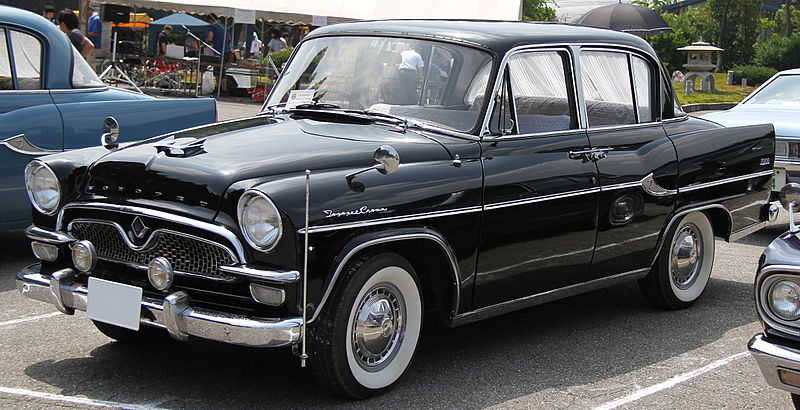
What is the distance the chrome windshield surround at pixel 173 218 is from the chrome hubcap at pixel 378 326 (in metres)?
0.64

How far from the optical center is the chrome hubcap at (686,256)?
Result: 237 inches

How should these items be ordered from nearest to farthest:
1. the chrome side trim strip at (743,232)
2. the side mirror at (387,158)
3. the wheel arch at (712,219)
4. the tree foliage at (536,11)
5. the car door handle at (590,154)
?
the side mirror at (387,158) → the car door handle at (590,154) → the wheel arch at (712,219) → the chrome side trim strip at (743,232) → the tree foliage at (536,11)

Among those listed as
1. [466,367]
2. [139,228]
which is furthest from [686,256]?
[139,228]

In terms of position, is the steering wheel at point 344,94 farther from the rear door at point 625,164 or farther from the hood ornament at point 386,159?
the rear door at point 625,164

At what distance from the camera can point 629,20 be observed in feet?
94.7

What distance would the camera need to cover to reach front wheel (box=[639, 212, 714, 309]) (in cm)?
588

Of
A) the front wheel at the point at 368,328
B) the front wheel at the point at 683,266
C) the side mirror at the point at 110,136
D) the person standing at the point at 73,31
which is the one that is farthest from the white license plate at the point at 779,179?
the person standing at the point at 73,31

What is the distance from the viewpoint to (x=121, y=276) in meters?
4.16

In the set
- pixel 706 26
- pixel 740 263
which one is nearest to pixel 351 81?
pixel 740 263

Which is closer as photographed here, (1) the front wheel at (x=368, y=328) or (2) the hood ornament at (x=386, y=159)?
(1) the front wheel at (x=368, y=328)

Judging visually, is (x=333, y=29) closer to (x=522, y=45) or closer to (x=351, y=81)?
(x=351, y=81)

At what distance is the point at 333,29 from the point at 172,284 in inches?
88.2

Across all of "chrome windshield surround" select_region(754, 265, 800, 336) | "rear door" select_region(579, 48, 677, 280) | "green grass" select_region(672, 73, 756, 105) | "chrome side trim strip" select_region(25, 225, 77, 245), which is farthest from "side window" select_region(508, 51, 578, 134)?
"green grass" select_region(672, 73, 756, 105)

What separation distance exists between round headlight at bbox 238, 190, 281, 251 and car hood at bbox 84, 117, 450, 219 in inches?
5.6
